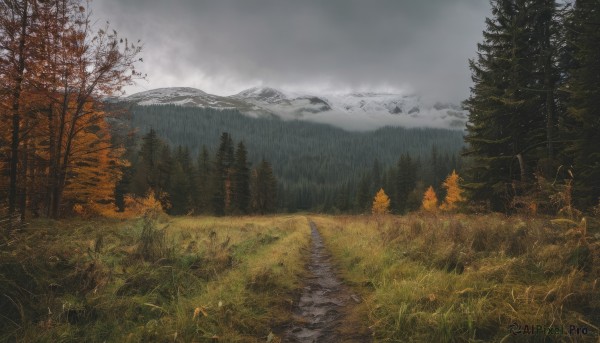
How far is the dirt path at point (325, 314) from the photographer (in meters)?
4.39

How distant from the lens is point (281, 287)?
636 cm

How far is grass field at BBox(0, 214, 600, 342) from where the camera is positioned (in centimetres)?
384

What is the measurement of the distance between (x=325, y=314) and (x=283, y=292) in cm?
118

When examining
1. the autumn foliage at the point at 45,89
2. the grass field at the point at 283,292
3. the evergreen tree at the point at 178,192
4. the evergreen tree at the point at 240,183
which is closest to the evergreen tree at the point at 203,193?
the evergreen tree at the point at 178,192

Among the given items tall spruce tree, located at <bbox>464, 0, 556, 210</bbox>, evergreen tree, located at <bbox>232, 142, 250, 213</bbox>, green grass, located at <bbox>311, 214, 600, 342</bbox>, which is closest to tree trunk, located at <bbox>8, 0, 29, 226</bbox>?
green grass, located at <bbox>311, 214, 600, 342</bbox>

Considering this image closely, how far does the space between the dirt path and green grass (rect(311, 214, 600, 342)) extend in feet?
1.00

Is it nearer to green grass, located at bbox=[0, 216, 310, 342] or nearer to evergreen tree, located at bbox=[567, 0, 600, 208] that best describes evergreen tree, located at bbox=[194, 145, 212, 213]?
evergreen tree, located at bbox=[567, 0, 600, 208]

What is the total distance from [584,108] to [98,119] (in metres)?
24.0

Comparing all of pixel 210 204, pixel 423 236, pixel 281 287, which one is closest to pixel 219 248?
pixel 281 287

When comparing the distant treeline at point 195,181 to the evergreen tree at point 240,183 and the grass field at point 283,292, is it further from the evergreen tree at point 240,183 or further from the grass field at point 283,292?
the grass field at point 283,292

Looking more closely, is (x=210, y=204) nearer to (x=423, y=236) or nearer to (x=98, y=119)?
(x=98, y=119)

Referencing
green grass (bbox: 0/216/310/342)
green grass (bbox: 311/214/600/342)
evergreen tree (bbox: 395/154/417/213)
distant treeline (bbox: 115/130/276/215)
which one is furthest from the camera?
evergreen tree (bbox: 395/154/417/213)

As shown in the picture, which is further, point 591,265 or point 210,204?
point 210,204

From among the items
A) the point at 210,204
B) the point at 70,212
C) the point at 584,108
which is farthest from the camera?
the point at 210,204
